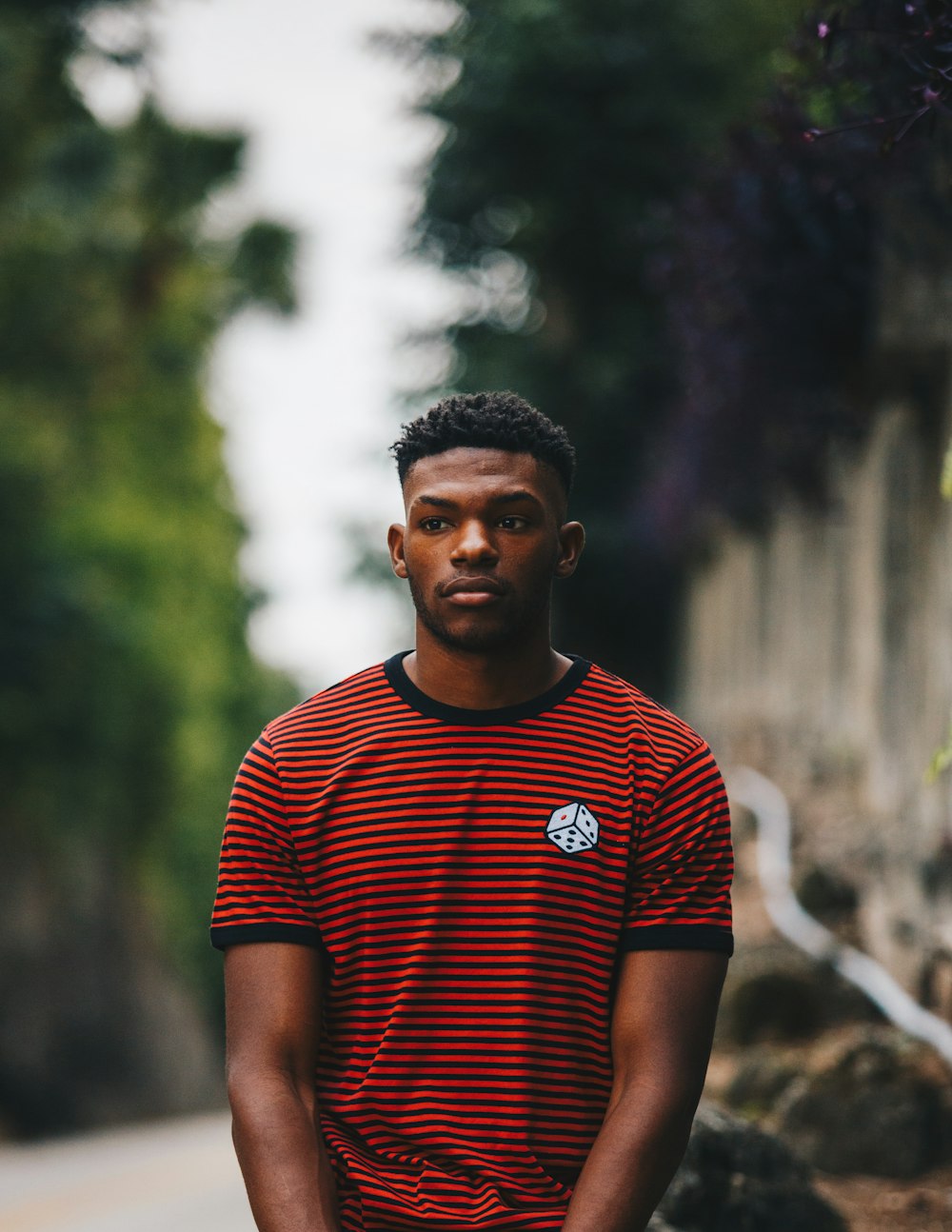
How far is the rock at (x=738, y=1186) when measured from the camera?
372 cm

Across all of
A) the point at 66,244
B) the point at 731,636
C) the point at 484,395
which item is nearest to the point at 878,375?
the point at 484,395

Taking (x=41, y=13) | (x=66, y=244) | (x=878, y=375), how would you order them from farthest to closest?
(x=66, y=244), (x=41, y=13), (x=878, y=375)

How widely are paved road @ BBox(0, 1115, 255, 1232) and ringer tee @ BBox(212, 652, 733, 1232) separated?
4.78 meters

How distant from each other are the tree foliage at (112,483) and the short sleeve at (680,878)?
1108 centimetres

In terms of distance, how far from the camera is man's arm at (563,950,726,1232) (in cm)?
222

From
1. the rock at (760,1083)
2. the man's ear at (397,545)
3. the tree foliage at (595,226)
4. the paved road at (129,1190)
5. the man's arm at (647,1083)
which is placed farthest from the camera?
the tree foliage at (595,226)

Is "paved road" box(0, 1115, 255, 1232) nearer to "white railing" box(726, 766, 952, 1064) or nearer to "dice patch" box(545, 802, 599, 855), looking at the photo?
"white railing" box(726, 766, 952, 1064)

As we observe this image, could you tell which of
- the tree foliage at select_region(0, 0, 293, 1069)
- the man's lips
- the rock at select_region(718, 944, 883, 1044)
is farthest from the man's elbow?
the tree foliage at select_region(0, 0, 293, 1069)

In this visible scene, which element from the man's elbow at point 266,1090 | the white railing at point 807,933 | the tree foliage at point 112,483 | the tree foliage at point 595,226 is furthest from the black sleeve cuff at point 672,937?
the tree foliage at point 112,483

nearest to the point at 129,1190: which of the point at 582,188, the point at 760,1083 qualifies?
the point at 760,1083

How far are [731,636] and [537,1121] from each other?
13320 mm

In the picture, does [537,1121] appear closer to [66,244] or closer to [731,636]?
[731,636]

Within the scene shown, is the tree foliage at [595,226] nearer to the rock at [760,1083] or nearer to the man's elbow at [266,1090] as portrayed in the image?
the rock at [760,1083]

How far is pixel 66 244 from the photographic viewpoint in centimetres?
1984
